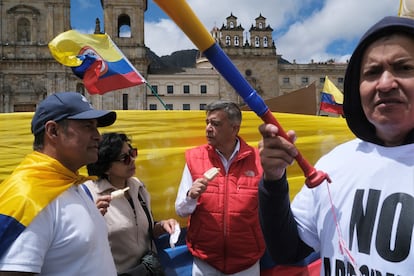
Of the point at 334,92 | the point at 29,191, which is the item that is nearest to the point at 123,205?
the point at 29,191

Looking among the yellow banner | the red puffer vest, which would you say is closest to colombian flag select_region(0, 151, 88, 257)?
the red puffer vest

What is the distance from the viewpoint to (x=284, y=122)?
4.37 meters

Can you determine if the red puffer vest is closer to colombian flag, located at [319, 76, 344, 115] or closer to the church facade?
colombian flag, located at [319, 76, 344, 115]

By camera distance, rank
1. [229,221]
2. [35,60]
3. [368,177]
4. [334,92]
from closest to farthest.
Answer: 1. [368,177]
2. [229,221]
3. [334,92]
4. [35,60]

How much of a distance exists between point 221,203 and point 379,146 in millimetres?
1568

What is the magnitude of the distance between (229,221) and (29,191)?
1.41 m

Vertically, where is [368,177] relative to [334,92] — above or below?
below

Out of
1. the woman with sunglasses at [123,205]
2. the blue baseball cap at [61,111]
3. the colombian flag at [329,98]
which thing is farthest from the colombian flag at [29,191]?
the colombian flag at [329,98]

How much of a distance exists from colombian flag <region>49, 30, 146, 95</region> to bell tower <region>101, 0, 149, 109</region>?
3467 centimetres

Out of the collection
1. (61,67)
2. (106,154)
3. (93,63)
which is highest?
(61,67)

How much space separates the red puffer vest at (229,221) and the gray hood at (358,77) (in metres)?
1.41

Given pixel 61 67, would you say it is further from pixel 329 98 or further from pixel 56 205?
pixel 56 205

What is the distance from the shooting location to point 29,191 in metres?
1.71

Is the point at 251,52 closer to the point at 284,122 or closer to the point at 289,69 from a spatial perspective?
the point at 289,69
